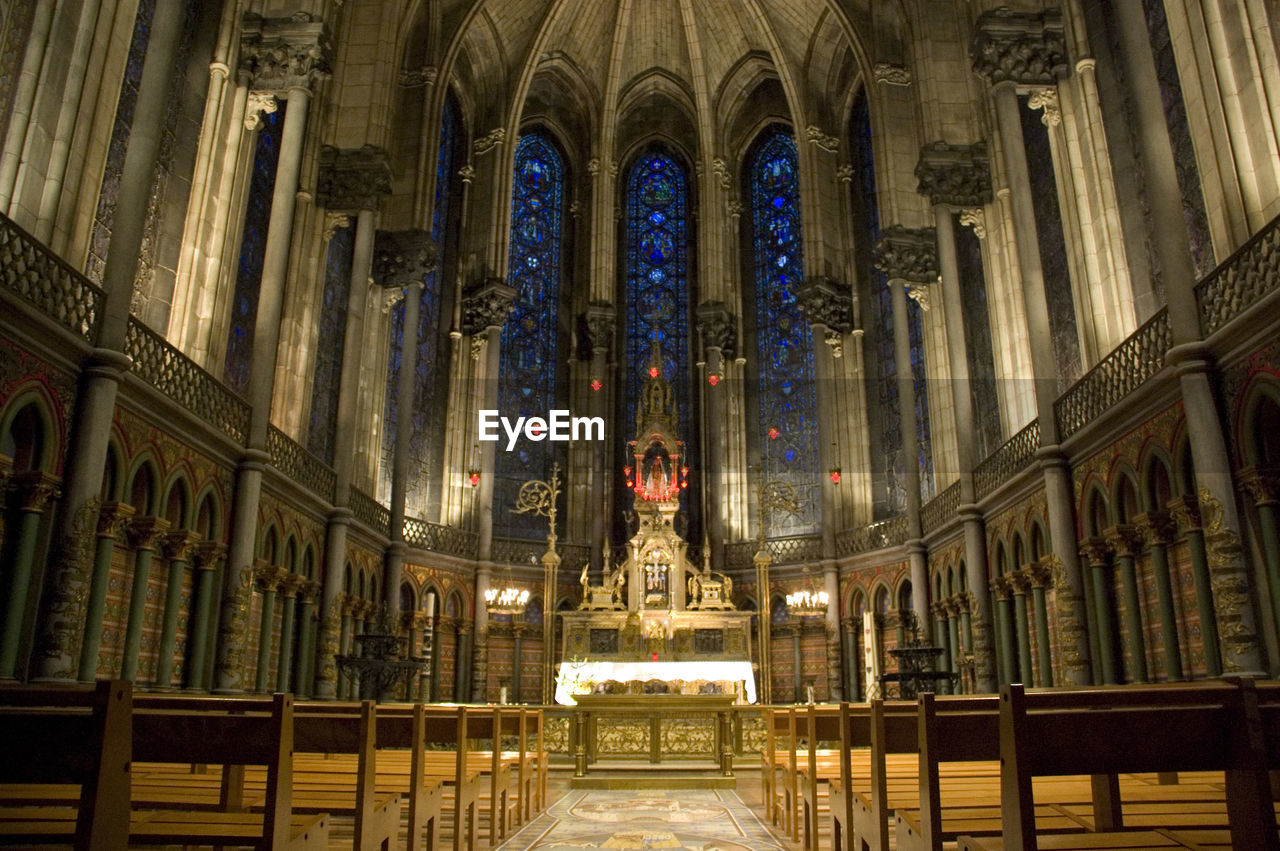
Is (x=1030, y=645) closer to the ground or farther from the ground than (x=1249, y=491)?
closer to the ground

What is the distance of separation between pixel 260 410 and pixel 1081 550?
40.3 feet

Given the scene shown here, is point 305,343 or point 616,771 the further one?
point 305,343

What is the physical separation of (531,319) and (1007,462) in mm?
16238

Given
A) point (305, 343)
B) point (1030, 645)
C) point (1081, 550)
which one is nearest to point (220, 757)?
point (1081, 550)

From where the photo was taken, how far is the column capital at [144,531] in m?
12.7

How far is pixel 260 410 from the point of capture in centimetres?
1547

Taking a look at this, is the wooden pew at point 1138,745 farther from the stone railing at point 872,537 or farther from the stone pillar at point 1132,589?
the stone railing at point 872,537

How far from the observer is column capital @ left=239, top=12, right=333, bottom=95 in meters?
16.9

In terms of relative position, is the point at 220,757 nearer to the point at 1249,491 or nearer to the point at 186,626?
the point at 1249,491

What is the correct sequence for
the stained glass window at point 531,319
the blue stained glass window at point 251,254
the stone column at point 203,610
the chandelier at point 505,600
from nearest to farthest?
the stone column at point 203,610 → the blue stained glass window at point 251,254 → the chandelier at point 505,600 → the stained glass window at point 531,319

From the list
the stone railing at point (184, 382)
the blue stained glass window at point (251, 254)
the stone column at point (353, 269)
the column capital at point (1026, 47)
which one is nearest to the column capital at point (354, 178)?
the stone column at point (353, 269)

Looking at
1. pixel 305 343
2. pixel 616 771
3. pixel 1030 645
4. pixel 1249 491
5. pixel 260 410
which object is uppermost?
pixel 305 343

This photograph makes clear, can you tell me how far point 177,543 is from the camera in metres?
13.5

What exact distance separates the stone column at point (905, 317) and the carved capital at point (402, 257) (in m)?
10.4
